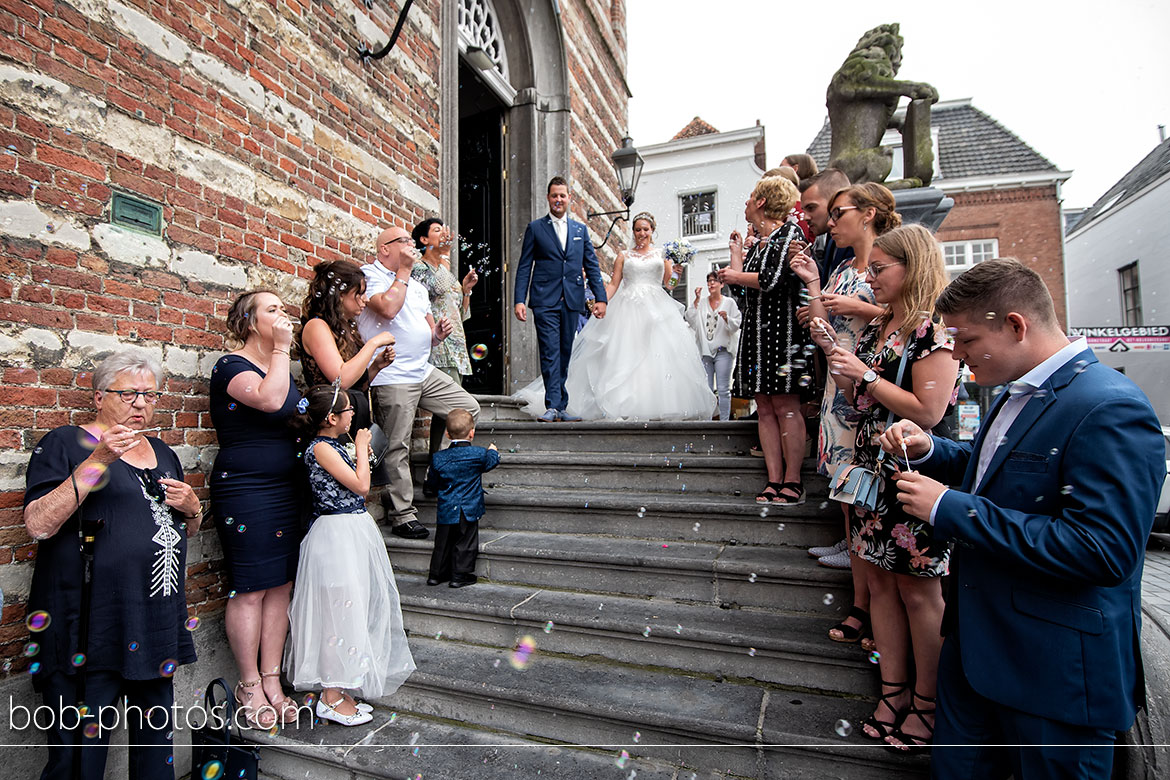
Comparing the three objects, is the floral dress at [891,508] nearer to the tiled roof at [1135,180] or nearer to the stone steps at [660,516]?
the stone steps at [660,516]

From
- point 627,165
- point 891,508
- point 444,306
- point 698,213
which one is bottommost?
point 891,508

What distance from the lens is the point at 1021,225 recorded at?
2041 centimetres

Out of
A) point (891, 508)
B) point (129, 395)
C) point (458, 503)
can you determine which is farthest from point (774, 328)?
point (129, 395)

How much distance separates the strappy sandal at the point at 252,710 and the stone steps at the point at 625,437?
2495mm

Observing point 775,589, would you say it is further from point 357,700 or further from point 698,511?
point 357,700

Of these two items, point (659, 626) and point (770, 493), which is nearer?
point (659, 626)

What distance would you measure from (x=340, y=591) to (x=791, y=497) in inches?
100

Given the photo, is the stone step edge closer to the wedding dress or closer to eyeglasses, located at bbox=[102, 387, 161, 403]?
eyeglasses, located at bbox=[102, 387, 161, 403]

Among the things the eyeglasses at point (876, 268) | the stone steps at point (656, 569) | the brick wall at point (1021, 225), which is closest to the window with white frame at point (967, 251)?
the brick wall at point (1021, 225)

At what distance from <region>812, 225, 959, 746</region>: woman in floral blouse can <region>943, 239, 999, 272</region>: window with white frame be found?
21.8 metres

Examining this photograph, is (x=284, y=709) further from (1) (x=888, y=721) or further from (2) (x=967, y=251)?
(2) (x=967, y=251)

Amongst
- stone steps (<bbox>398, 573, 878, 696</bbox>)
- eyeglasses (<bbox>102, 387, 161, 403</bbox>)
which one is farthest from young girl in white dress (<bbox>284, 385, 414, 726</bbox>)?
eyeglasses (<bbox>102, 387, 161, 403</bbox>)

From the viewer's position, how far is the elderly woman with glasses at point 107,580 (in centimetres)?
229

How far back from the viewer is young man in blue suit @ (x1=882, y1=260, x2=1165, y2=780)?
148 centimetres
